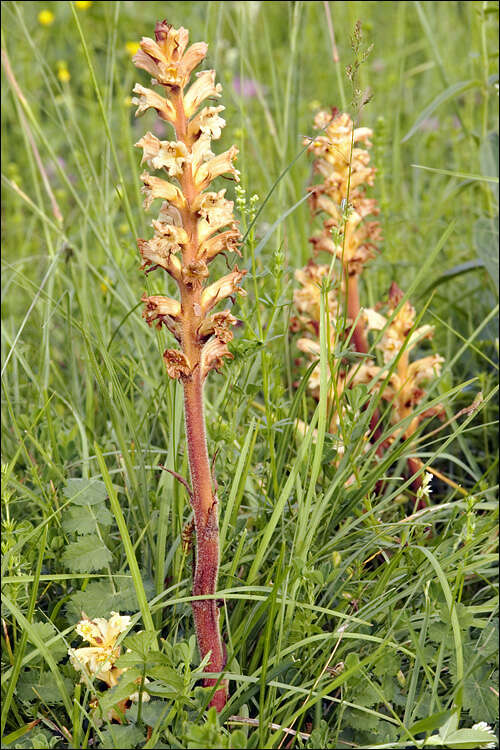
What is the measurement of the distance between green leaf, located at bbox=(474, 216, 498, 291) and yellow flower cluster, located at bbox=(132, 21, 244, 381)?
1268mm

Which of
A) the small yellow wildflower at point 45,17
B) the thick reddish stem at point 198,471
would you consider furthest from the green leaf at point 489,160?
the small yellow wildflower at point 45,17

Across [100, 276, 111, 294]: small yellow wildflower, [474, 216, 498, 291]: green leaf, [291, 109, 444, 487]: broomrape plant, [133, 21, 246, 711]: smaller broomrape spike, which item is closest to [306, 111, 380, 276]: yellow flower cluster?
[291, 109, 444, 487]: broomrape plant

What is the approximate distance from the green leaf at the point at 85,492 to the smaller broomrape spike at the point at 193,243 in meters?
0.40

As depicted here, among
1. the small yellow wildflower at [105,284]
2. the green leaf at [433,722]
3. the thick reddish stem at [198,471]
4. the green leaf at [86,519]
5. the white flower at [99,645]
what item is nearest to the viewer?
the green leaf at [433,722]

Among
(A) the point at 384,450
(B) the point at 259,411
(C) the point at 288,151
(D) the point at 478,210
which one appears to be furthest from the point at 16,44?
(A) the point at 384,450

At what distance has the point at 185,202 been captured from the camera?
1.39 metres

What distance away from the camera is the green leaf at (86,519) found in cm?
177

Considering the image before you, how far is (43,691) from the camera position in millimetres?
1533

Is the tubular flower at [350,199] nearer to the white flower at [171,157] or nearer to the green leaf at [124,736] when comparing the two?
the white flower at [171,157]

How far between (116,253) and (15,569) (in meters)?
1.40

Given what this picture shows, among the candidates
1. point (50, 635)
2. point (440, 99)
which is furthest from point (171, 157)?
point (440, 99)

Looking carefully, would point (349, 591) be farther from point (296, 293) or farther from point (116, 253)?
point (116, 253)

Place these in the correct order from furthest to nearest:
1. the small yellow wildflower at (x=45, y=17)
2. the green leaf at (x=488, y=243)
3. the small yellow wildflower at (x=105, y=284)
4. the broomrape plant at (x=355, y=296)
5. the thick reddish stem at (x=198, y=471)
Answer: the small yellow wildflower at (x=45, y=17)
the green leaf at (x=488, y=243)
the small yellow wildflower at (x=105, y=284)
the broomrape plant at (x=355, y=296)
the thick reddish stem at (x=198, y=471)

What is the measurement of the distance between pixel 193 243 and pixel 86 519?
26.5 inches
